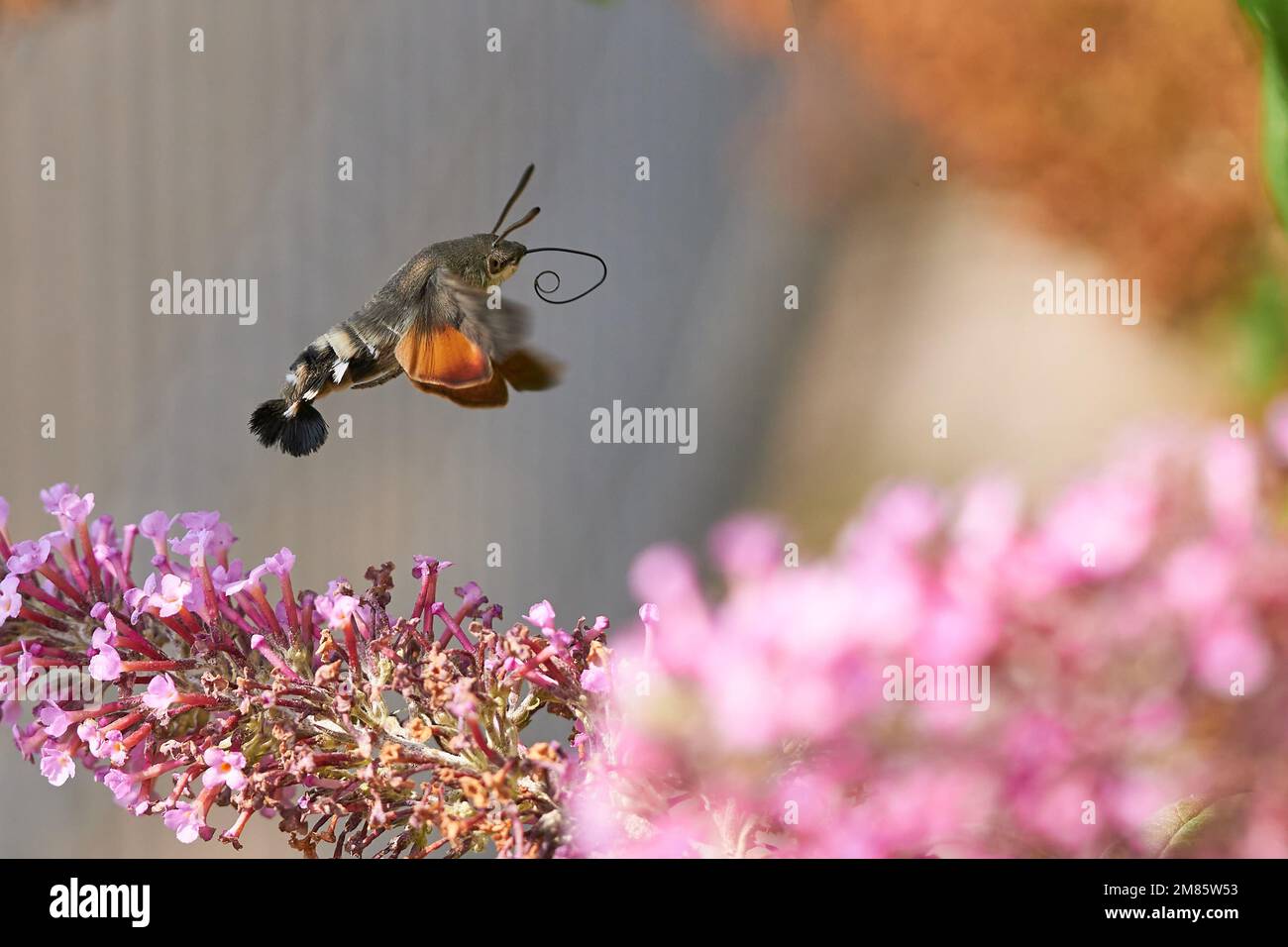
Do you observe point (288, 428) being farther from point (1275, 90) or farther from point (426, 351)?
point (1275, 90)

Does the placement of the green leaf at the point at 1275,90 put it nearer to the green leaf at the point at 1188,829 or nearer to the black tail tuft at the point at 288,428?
the green leaf at the point at 1188,829

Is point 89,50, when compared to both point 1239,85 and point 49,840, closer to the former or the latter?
point 49,840

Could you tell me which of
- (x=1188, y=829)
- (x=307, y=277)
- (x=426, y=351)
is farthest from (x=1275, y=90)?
(x=307, y=277)

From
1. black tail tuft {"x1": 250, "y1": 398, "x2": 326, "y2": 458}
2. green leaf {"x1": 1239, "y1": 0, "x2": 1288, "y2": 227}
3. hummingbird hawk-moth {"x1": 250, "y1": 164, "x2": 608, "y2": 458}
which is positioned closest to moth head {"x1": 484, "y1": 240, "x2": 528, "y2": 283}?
hummingbird hawk-moth {"x1": 250, "y1": 164, "x2": 608, "y2": 458}

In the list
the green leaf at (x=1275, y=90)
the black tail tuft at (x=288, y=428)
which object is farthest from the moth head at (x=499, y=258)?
the green leaf at (x=1275, y=90)

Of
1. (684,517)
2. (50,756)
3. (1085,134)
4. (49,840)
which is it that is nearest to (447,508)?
(684,517)

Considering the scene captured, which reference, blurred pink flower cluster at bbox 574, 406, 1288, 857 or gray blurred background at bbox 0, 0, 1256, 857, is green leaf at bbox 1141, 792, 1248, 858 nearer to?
blurred pink flower cluster at bbox 574, 406, 1288, 857
